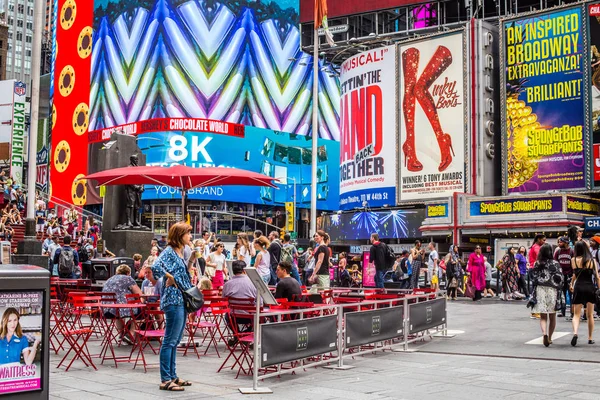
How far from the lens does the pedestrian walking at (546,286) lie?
12.3 metres

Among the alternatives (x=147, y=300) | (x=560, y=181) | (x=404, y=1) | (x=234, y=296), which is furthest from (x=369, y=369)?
(x=404, y=1)

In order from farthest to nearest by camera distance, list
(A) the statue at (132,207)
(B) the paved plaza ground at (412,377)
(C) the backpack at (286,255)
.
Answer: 1. (A) the statue at (132,207)
2. (C) the backpack at (286,255)
3. (B) the paved plaza ground at (412,377)

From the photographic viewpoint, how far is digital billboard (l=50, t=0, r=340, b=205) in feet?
230

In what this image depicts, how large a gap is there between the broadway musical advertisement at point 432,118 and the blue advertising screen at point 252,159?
1842cm

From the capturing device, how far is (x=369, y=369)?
10273mm

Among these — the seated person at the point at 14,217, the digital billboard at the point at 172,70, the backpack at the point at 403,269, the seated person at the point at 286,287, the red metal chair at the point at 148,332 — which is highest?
the digital billboard at the point at 172,70

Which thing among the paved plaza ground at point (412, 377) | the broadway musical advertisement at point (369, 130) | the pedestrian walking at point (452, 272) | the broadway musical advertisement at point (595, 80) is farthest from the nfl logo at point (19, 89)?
the paved plaza ground at point (412, 377)

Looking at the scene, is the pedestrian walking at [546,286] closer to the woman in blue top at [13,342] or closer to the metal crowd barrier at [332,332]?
the metal crowd barrier at [332,332]

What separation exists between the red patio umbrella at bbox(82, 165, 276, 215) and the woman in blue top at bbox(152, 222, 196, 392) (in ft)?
20.9

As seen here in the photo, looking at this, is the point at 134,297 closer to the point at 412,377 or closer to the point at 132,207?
the point at 412,377

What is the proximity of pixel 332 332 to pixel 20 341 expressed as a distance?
4.79m

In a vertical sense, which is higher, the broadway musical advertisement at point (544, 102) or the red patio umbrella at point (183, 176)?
the broadway musical advertisement at point (544, 102)

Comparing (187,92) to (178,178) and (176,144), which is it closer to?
(176,144)

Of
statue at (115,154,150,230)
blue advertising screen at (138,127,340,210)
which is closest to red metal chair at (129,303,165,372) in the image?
statue at (115,154,150,230)
